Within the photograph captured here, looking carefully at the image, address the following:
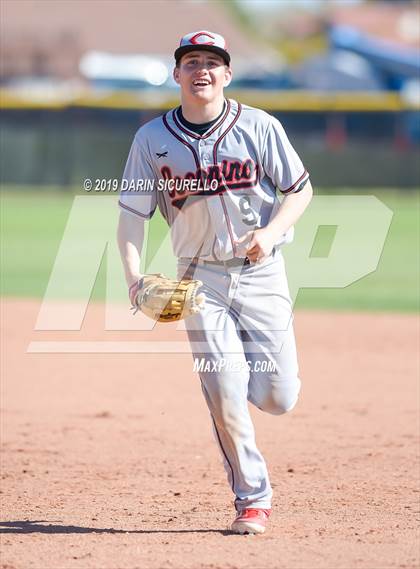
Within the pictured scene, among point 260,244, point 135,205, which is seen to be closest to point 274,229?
point 260,244

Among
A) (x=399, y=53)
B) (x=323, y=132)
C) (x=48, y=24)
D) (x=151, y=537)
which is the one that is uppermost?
(x=48, y=24)

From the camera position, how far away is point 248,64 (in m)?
51.7

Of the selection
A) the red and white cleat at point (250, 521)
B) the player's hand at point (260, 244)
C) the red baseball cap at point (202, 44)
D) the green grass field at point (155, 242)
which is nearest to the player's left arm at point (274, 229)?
the player's hand at point (260, 244)

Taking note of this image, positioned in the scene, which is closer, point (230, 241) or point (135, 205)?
point (230, 241)

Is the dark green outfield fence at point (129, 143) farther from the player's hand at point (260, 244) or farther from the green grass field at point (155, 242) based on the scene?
the player's hand at point (260, 244)

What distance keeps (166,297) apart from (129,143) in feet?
76.2

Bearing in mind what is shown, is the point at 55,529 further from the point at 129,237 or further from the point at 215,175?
the point at 215,175

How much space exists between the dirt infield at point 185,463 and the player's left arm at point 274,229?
128cm

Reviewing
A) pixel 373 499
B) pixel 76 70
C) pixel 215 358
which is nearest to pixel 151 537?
pixel 215 358

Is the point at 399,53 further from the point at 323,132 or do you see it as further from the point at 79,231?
the point at 79,231

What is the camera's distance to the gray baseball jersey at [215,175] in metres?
4.82

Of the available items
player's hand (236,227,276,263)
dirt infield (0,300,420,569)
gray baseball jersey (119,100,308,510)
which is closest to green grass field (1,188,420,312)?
dirt infield (0,300,420,569)

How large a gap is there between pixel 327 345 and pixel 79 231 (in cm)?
1049

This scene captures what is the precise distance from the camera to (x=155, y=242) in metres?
18.0
